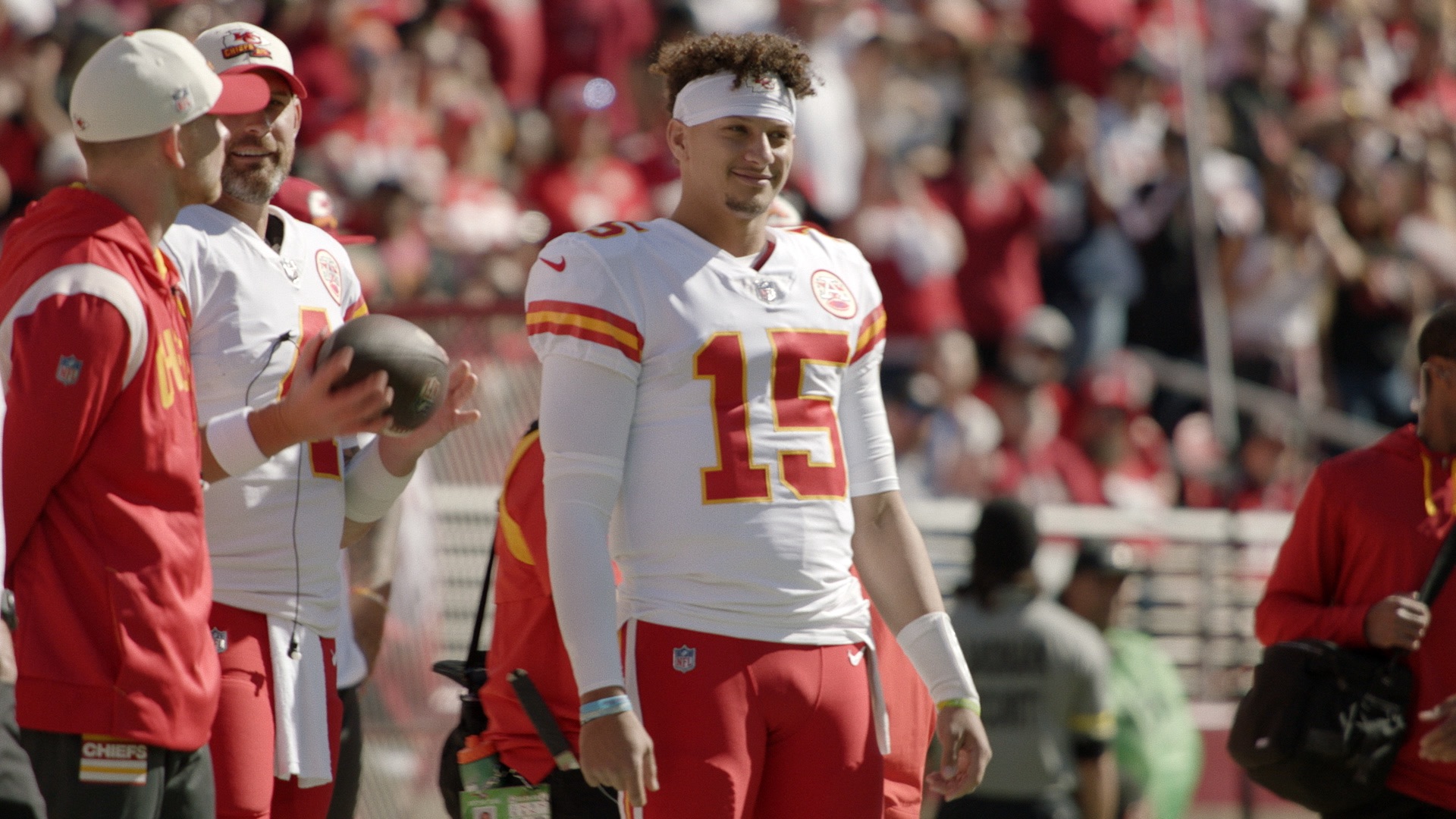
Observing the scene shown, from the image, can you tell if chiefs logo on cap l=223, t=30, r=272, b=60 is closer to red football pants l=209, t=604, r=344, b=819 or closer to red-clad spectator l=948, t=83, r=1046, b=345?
red football pants l=209, t=604, r=344, b=819

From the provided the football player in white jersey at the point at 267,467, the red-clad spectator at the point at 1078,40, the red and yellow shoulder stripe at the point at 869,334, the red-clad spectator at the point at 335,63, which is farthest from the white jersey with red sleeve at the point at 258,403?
the red-clad spectator at the point at 1078,40

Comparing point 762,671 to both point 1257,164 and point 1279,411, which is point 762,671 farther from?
point 1257,164

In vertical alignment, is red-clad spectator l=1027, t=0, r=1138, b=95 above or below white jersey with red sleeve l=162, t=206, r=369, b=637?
above

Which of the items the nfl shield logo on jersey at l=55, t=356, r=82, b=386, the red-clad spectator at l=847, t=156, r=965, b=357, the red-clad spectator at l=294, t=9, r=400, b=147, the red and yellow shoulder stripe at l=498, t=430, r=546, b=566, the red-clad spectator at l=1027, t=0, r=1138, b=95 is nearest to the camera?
the nfl shield logo on jersey at l=55, t=356, r=82, b=386

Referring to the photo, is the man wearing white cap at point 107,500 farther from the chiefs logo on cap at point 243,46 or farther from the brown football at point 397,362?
the chiefs logo on cap at point 243,46

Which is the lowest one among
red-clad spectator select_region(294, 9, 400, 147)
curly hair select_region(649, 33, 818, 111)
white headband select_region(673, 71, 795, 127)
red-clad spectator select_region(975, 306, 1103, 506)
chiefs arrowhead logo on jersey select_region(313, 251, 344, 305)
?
red-clad spectator select_region(975, 306, 1103, 506)

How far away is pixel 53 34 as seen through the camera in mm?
10164

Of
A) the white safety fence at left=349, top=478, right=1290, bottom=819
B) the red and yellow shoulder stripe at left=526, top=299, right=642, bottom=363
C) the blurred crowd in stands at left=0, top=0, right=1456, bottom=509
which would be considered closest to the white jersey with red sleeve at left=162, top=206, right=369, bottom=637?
the red and yellow shoulder stripe at left=526, top=299, right=642, bottom=363

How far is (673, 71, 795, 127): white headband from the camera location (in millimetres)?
3922

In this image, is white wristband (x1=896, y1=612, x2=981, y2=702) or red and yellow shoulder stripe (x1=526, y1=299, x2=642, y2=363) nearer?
red and yellow shoulder stripe (x1=526, y1=299, x2=642, y2=363)

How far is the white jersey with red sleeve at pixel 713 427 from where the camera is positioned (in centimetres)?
374

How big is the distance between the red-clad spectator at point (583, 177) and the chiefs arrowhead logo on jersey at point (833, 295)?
6684 mm

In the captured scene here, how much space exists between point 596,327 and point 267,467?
817 mm

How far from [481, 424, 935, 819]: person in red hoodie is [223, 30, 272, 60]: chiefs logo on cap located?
1.03m
